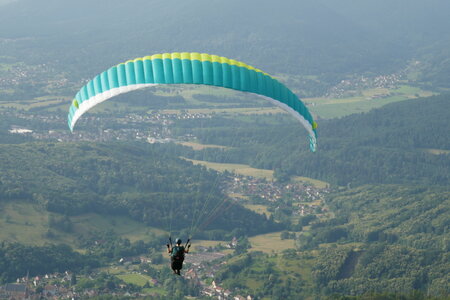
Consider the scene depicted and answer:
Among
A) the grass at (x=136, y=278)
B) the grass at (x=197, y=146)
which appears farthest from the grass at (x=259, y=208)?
the grass at (x=197, y=146)

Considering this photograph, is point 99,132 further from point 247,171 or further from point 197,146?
point 247,171

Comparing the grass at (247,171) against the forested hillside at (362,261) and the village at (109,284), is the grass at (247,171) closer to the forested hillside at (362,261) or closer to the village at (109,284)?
the forested hillside at (362,261)

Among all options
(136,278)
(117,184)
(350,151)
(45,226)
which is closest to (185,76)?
(136,278)

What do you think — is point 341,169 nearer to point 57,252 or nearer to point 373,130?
point 373,130

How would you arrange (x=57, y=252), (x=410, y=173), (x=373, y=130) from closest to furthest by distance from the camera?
(x=57, y=252)
(x=410, y=173)
(x=373, y=130)

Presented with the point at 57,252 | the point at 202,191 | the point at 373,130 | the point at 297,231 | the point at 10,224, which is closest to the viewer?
the point at 57,252

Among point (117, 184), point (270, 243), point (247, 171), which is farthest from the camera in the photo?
point (247, 171)

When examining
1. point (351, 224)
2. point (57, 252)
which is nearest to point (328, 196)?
point (351, 224)
